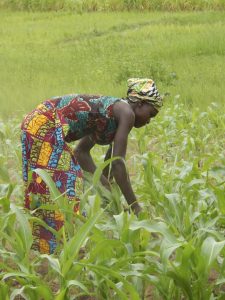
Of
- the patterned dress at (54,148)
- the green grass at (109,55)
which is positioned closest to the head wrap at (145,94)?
the patterned dress at (54,148)

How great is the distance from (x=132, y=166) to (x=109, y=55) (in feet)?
20.2

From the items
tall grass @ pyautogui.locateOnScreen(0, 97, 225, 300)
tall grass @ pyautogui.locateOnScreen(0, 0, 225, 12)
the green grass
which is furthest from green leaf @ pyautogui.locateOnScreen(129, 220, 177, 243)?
tall grass @ pyautogui.locateOnScreen(0, 0, 225, 12)

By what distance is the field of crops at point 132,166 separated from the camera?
2982 millimetres

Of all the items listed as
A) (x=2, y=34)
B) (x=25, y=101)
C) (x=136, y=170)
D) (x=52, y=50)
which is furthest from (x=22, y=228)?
(x=2, y=34)

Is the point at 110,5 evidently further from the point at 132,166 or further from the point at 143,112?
the point at 143,112

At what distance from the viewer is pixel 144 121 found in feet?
13.2

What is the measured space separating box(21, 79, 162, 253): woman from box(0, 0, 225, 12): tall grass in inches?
503

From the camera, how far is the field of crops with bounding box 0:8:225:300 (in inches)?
A: 117

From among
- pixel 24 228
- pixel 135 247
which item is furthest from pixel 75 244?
pixel 135 247

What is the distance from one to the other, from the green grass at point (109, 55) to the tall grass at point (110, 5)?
683 millimetres

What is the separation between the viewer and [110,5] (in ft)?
58.5

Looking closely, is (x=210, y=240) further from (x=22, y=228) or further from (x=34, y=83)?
(x=34, y=83)

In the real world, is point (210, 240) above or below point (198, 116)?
above

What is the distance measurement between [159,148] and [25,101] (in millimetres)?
3163
